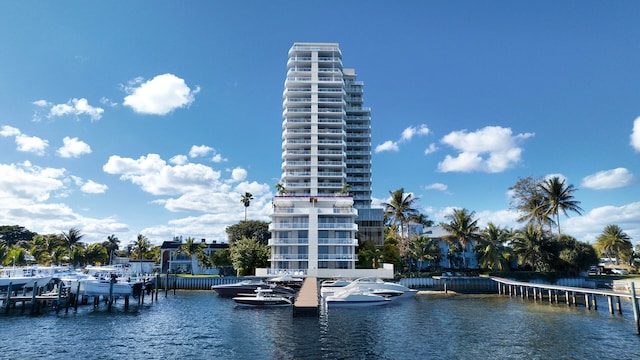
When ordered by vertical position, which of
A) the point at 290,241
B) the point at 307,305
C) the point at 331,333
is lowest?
the point at 331,333

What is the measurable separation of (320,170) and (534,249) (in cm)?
5168

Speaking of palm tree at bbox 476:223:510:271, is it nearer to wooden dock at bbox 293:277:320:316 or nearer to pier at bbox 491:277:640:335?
pier at bbox 491:277:640:335

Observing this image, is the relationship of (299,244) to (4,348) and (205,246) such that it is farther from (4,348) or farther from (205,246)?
(4,348)

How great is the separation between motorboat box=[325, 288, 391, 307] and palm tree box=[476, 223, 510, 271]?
32.9m

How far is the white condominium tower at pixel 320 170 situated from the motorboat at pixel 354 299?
17.7 m

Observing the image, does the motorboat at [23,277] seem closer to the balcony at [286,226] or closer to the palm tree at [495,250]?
the balcony at [286,226]

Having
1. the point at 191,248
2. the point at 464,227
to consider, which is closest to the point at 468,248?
the point at 464,227

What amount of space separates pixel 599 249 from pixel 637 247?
69.9ft

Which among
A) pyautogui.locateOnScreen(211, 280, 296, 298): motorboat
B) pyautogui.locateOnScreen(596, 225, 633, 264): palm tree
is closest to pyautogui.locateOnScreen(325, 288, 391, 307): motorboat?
pyautogui.locateOnScreen(211, 280, 296, 298): motorboat

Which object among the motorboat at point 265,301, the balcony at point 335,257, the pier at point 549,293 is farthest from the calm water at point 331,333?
the balcony at point 335,257

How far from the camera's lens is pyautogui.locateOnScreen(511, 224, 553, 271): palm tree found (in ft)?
238

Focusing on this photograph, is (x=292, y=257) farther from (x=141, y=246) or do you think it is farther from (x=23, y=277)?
(x=141, y=246)

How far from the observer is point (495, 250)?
74.2 metres

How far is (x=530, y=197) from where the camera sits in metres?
82.3
